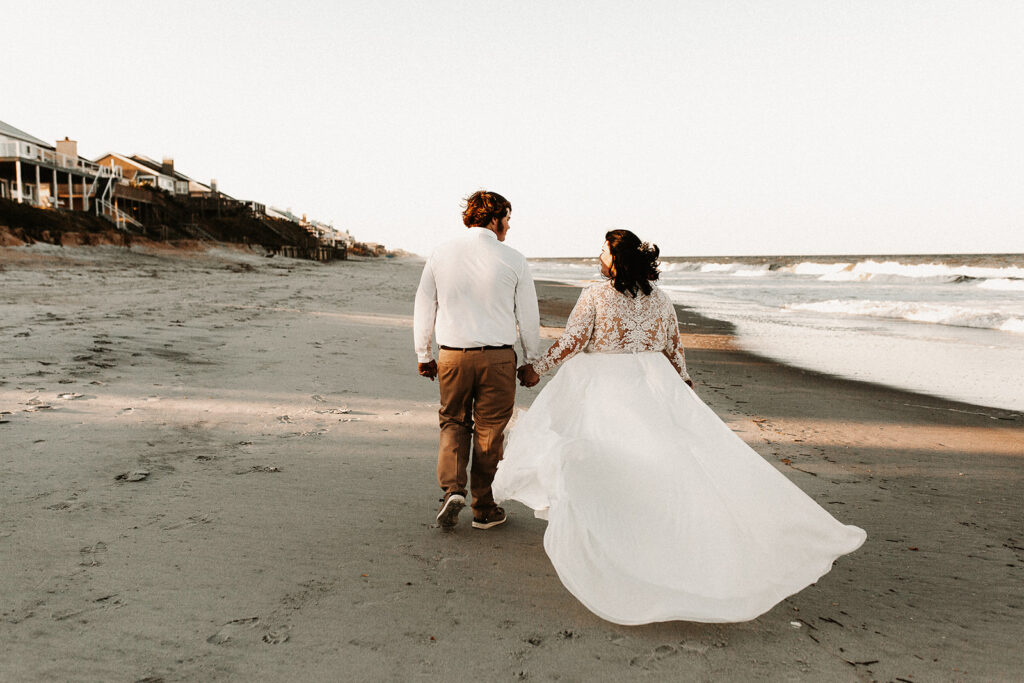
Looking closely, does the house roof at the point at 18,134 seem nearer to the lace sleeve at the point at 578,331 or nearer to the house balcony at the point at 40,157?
the house balcony at the point at 40,157

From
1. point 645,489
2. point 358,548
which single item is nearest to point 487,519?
point 358,548

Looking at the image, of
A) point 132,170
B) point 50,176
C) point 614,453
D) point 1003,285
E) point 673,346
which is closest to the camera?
point 614,453

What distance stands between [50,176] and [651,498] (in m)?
43.3

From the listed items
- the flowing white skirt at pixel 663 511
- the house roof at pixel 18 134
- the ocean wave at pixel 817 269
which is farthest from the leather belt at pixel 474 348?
the ocean wave at pixel 817 269

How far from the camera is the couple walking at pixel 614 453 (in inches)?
100

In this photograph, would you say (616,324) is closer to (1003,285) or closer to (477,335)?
(477,335)

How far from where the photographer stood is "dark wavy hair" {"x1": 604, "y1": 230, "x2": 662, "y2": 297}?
3.22 meters

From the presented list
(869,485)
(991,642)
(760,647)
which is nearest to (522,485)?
(760,647)

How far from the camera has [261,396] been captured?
5855 mm

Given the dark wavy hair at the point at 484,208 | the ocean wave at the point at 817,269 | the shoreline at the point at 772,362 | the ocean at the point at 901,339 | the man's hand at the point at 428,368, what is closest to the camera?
the dark wavy hair at the point at 484,208

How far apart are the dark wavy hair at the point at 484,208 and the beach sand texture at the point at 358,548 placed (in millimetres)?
1706

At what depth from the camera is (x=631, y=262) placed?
10.6 ft

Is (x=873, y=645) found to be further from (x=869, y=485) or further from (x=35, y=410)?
(x=35, y=410)

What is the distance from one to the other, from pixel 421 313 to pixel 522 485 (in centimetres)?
116
